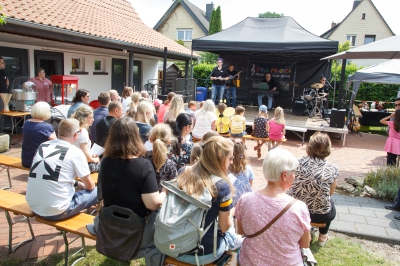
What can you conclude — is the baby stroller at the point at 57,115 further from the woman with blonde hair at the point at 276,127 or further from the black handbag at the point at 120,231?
the woman with blonde hair at the point at 276,127

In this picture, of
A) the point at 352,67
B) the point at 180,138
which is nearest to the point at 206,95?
the point at 352,67

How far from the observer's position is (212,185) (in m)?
2.08

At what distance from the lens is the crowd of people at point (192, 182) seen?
2.05 metres

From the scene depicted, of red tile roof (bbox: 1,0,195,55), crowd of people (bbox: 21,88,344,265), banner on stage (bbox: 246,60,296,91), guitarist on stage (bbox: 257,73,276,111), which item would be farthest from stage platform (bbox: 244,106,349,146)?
crowd of people (bbox: 21,88,344,265)

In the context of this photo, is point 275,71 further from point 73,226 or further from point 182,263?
point 182,263

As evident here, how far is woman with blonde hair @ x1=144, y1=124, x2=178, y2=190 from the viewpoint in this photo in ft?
9.04

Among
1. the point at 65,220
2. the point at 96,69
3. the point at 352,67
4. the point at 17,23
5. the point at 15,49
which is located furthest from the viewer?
the point at 352,67

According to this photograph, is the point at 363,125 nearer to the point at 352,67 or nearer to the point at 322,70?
the point at 322,70

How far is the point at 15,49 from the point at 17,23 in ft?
8.70

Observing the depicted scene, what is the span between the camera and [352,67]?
1769 centimetres

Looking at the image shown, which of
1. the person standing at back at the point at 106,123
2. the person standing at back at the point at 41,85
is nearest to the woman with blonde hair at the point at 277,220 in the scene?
the person standing at back at the point at 106,123

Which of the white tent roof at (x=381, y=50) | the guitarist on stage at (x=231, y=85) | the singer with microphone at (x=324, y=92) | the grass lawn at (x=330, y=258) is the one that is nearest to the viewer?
the grass lawn at (x=330, y=258)

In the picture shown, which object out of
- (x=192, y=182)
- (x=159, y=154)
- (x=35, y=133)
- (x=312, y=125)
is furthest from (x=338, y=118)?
(x=192, y=182)

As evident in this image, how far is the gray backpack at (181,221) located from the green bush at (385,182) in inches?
155
